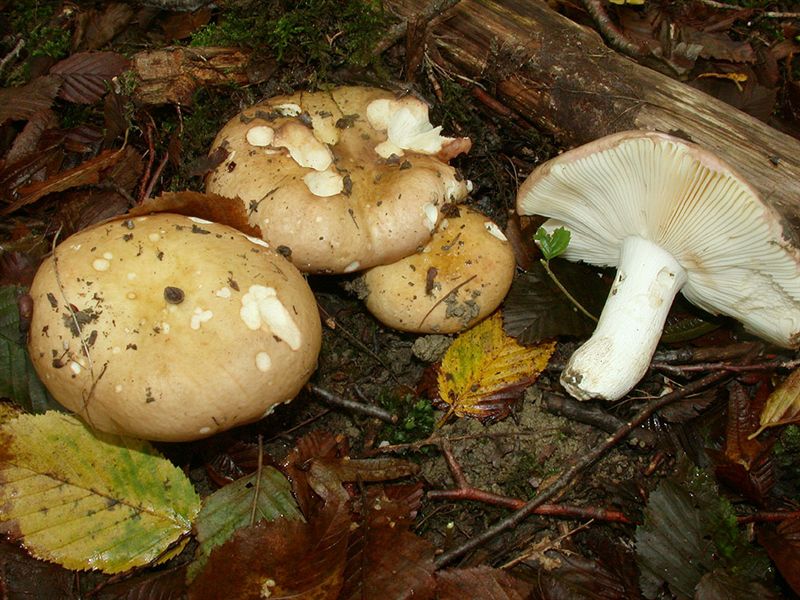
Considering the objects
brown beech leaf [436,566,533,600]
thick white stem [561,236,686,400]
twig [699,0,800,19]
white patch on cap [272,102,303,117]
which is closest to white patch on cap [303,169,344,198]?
white patch on cap [272,102,303,117]

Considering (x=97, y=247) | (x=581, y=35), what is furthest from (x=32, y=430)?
(x=581, y=35)

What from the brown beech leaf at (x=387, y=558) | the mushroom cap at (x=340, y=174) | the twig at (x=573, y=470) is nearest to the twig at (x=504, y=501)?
the twig at (x=573, y=470)

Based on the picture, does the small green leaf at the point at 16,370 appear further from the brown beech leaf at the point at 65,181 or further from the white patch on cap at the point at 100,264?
the white patch on cap at the point at 100,264

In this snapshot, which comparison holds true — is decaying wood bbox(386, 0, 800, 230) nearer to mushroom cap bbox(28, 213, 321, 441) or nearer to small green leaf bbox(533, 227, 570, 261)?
small green leaf bbox(533, 227, 570, 261)

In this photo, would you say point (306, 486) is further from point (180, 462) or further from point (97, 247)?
point (97, 247)

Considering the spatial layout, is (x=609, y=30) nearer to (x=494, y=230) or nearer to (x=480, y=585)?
(x=494, y=230)

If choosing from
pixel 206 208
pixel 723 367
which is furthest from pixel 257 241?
pixel 723 367
